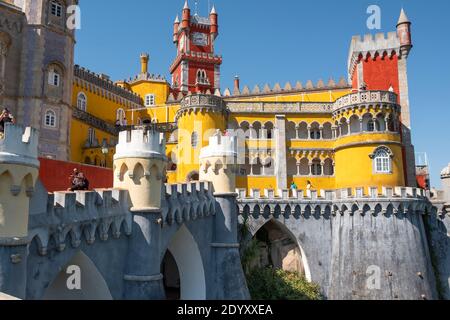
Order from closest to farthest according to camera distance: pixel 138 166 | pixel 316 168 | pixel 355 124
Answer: pixel 138 166 → pixel 355 124 → pixel 316 168

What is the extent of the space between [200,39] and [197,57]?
3953 mm

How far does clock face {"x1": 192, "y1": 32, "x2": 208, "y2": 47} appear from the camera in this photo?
60.5 meters

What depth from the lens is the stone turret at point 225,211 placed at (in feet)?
72.1

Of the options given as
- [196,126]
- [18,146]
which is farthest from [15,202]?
[196,126]

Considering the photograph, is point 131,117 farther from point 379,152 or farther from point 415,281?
point 415,281

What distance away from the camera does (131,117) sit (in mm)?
49312

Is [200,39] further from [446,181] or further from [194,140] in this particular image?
[446,181]

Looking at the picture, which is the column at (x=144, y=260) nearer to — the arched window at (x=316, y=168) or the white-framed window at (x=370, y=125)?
the white-framed window at (x=370, y=125)

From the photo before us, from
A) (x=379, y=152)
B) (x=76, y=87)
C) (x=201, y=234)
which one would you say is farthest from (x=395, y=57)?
(x=76, y=87)

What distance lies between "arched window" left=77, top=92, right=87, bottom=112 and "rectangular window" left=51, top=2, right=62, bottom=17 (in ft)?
33.5

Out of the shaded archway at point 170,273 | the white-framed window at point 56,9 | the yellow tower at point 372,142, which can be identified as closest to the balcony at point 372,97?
the yellow tower at point 372,142

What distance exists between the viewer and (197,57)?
5872cm

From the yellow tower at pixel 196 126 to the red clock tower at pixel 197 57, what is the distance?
21570 millimetres

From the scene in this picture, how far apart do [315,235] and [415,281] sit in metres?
8.01
